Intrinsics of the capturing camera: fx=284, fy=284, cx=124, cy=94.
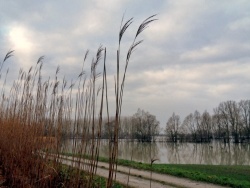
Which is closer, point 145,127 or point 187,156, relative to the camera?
point 187,156

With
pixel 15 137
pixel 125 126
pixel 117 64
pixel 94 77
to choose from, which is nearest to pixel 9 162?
pixel 15 137

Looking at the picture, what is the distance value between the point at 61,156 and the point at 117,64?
2.42 meters

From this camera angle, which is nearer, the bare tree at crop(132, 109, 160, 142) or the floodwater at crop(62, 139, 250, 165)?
the floodwater at crop(62, 139, 250, 165)

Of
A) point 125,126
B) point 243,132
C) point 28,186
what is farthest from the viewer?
point 125,126

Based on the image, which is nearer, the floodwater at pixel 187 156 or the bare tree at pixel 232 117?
the floodwater at pixel 187 156

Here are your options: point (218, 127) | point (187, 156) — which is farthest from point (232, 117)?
point (187, 156)

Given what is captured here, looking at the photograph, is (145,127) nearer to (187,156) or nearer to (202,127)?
(202,127)

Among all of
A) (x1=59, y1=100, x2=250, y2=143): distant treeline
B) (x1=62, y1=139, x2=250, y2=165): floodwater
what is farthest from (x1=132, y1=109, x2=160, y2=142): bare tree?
(x1=62, y1=139, x2=250, y2=165): floodwater

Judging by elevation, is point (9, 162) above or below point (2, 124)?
below

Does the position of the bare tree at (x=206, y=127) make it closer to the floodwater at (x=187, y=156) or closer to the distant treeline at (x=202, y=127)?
the distant treeline at (x=202, y=127)

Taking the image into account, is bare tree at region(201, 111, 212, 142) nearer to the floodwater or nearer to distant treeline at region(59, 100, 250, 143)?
distant treeline at region(59, 100, 250, 143)

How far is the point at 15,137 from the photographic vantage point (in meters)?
4.55

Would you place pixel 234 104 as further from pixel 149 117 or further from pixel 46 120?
pixel 46 120

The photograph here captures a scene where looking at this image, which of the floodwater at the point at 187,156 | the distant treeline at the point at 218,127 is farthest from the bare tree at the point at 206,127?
the floodwater at the point at 187,156
